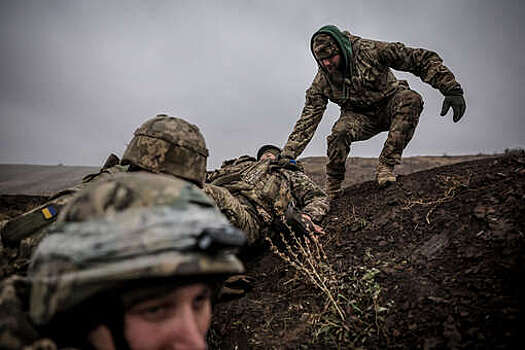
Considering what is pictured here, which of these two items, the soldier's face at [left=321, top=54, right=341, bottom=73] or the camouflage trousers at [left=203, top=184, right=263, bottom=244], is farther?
the soldier's face at [left=321, top=54, right=341, bottom=73]

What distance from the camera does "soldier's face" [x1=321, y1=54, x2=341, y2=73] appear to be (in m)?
4.18

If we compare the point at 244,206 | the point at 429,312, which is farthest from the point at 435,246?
the point at 244,206

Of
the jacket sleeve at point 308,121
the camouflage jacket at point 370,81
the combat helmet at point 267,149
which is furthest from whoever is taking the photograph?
the combat helmet at point 267,149

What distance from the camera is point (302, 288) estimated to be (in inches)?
111

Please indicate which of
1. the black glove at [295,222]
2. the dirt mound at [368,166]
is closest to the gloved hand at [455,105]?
the black glove at [295,222]

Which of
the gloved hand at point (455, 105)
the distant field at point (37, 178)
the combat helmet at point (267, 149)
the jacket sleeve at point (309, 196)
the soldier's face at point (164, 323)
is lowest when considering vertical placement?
the distant field at point (37, 178)

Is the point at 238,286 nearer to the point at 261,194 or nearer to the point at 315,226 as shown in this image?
the point at 315,226

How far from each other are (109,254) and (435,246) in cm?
234

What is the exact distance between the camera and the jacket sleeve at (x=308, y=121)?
4.78 meters

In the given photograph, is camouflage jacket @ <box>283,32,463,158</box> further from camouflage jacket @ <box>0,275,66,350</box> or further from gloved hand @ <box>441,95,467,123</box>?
camouflage jacket @ <box>0,275,66,350</box>

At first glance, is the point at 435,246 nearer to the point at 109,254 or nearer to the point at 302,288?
the point at 302,288

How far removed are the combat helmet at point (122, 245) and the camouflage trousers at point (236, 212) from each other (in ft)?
5.93

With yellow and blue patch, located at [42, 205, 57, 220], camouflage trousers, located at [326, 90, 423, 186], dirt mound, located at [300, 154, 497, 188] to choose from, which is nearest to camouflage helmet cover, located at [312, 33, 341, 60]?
camouflage trousers, located at [326, 90, 423, 186]

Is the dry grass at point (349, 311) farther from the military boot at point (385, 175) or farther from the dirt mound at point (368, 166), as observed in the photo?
the dirt mound at point (368, 166)
